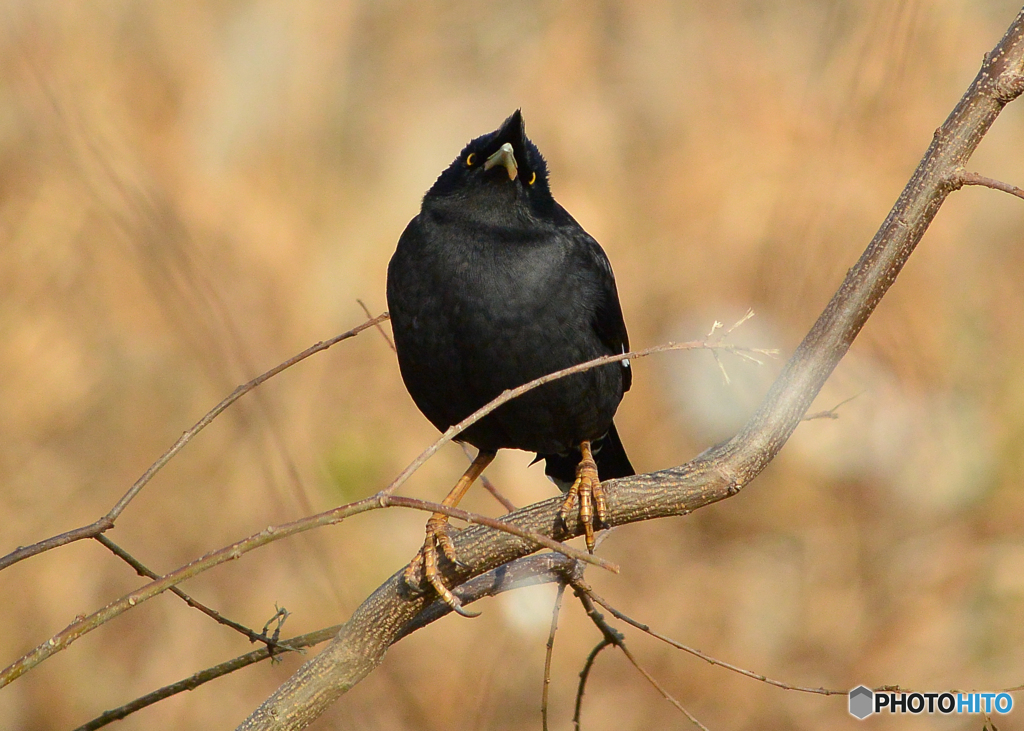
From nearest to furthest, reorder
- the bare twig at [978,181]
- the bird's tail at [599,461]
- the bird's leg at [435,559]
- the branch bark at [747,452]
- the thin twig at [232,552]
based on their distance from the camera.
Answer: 1. the thin twig at [232,552]
2. the bare twig at [978,181]
3. the branch bark at [747,452]
4. the bird's leg at [435,559]
5. the bird's tail at [599,461]

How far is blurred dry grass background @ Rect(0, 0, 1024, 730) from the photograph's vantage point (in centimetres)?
744

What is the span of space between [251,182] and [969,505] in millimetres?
6484

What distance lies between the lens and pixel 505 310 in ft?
10.9

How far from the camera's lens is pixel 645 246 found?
27.9 feet

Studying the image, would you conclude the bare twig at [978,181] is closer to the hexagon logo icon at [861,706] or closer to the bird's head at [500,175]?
the bird's head at [500,175]

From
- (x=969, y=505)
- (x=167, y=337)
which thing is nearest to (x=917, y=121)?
(x=969, y=505)

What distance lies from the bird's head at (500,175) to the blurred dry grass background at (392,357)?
3.78 m

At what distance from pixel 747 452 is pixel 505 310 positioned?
96 centimetres

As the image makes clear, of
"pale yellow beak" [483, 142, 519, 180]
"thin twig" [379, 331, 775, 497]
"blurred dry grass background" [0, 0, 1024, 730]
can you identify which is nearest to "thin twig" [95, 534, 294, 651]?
"thin twig" [379, 331, 775, 497]

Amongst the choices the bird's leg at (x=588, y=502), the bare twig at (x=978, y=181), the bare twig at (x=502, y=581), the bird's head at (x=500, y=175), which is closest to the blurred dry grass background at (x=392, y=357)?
the bird's head at (x=500, y=175)

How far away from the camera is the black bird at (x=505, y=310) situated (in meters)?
3.35

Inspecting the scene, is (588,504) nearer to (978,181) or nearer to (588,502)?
(588,502)

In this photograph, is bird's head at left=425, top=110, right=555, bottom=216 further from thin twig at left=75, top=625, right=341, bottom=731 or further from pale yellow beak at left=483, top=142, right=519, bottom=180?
thin twig at left=75, top=625, right=341, bottom=731

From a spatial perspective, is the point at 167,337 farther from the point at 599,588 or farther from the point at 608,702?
the point at 608,702
